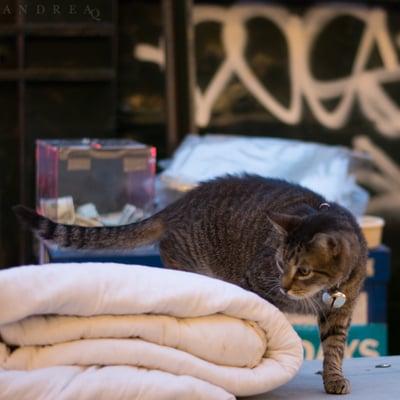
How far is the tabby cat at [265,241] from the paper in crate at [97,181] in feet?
3.01

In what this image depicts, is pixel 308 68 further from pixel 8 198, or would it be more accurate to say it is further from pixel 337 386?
pixel 337 386

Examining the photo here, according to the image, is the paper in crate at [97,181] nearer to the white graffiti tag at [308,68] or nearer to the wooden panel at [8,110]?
the wooden panel at [8,110]

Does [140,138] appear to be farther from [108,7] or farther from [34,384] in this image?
[34,384]

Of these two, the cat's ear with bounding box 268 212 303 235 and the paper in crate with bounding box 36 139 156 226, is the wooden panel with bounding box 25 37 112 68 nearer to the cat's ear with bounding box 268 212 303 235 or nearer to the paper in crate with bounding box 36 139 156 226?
the paper in crate with bounding box 36 139 156 226

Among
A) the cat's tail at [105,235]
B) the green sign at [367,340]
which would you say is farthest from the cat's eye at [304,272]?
the green sign at [367,340]

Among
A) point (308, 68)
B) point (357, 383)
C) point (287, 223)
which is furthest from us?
point (308, 68)

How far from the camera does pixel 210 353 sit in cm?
181

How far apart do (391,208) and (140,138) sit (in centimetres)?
161

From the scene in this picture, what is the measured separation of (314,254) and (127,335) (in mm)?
927

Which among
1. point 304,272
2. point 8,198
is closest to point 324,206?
point 304,272

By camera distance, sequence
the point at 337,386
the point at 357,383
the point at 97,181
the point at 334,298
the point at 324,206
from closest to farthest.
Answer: the point at 337,386, the point at 357,383, the point at 334,298, the point at 324,206, the point at 97,181

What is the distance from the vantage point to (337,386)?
205 centimetres

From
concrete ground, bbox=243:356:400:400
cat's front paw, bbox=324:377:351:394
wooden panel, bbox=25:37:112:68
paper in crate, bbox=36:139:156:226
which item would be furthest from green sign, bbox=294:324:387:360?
cat's front paw, bbox=324:377:351:394

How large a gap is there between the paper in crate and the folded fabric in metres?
2.57
